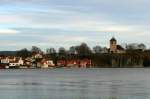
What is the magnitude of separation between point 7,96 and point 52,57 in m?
151

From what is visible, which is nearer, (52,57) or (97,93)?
(97,93)

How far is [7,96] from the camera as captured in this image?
43062 millimetres

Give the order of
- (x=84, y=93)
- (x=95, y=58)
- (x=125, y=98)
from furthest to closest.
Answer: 1. (x=95, y=58)
2. (x=84, y=93)
3. (x=125, y=98)

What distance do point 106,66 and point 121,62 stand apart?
268 inches

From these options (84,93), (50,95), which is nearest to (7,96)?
(50,95)

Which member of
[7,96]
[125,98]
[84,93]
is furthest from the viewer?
[84,93]

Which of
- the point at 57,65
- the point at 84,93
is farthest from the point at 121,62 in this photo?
the point at 84,93

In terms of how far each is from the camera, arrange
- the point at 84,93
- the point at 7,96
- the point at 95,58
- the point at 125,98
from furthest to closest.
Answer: the point at 95,58, the point at 84,93, the point at 7,96, the point at 125,98

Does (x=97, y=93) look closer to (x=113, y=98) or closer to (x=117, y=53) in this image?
(x=113, y=98)

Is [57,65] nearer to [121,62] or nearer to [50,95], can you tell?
[121,62]

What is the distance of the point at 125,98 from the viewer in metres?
40.4

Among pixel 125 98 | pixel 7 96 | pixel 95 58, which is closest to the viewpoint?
pixel 125 98

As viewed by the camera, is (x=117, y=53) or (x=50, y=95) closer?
(x=50, y=95)

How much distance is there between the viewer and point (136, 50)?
195875 mm
